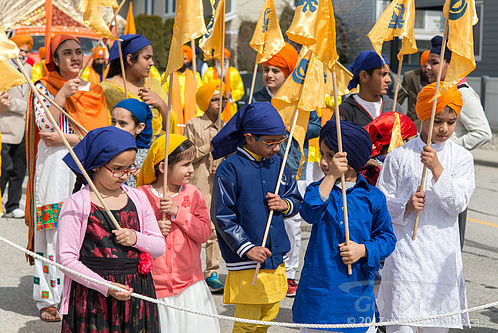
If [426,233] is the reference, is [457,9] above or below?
above

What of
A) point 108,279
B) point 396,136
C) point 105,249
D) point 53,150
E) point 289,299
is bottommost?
point 289,299

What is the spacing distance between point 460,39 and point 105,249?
7.83ft

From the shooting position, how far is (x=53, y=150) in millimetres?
5617

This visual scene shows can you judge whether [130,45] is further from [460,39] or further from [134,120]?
[460,39]

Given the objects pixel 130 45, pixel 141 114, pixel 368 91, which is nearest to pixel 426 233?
pixel 368 91

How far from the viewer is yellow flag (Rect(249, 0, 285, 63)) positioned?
6.46 m

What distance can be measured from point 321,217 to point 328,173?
0.24 m

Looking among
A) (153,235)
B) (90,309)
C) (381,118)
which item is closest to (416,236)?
(381,118)

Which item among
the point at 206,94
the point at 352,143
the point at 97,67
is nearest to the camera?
the point at 352,143

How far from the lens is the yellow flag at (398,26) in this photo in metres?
6.11

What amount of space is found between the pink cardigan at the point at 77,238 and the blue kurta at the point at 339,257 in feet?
2.56

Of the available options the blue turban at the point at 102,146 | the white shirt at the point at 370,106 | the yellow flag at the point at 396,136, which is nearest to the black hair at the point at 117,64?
the white shirt at the point at 370,106

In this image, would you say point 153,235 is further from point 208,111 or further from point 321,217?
point 208,111

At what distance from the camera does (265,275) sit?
4.43 m
